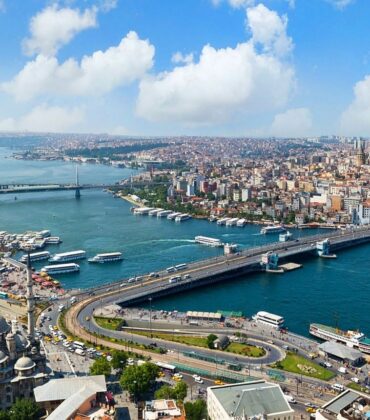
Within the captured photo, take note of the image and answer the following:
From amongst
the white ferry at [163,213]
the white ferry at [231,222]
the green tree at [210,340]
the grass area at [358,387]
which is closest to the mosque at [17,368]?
the green tree at [210,340]

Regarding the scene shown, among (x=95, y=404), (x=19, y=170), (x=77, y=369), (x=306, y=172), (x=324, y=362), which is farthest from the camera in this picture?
(x=19, y=170)

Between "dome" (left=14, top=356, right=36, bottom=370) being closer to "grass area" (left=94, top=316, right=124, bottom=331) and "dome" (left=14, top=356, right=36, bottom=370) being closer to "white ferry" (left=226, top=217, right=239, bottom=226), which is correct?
"grass area" (left=94, top=316, right=124, bottom=331)

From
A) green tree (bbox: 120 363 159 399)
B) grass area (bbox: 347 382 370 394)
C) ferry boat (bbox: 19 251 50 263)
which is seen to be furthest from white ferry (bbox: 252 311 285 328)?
ferry boat (bbox: 19 251 50 263)

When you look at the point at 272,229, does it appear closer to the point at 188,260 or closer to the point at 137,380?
the point at 188,260

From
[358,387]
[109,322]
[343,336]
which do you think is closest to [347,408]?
[358,387]

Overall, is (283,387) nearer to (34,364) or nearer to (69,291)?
(34,364)

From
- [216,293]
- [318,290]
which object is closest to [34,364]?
[216,293]

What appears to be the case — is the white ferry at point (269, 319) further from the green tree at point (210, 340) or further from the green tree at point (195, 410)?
the green tree at point (195, 410)
